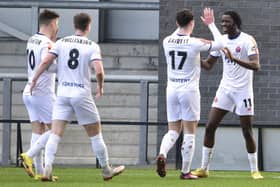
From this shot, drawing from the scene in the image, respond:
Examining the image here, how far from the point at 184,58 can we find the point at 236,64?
0.89 metres

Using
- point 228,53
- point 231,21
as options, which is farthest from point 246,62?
point 231,21

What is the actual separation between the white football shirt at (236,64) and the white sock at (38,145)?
2415 mm

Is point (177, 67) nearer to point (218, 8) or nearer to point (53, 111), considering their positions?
point (53, 111)

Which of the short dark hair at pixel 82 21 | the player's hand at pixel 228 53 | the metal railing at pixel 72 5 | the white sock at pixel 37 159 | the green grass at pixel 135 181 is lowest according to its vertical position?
the green grass at pixel 135 181

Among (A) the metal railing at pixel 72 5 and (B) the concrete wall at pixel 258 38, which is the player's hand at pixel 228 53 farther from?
(A) the metal railing at pixel 72 5

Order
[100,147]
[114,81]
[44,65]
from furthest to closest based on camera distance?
[114,81] < [100,147] < [44,65]

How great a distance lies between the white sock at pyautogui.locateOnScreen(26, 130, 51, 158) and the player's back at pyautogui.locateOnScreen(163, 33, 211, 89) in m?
1.70

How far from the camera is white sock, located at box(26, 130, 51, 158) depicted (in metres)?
14.0

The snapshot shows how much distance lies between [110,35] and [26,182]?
8.88 meters

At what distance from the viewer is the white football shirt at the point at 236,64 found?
47.9 feet

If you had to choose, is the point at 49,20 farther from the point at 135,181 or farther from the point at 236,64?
the point at 236,64

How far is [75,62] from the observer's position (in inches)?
533

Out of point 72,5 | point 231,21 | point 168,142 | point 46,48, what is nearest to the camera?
point 46,48

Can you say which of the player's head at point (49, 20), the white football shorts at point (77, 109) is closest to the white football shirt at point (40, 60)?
the player's head at point (49, 20)
